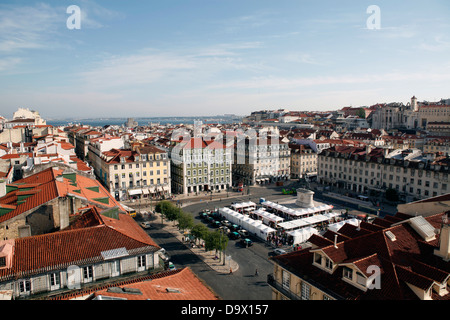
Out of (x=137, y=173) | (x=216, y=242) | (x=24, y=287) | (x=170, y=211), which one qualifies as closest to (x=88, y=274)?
(x=24, y=287)

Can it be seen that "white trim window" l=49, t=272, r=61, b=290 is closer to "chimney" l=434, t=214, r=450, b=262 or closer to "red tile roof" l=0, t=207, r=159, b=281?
"red tile roof" l=0, t=207, r=159, b=281

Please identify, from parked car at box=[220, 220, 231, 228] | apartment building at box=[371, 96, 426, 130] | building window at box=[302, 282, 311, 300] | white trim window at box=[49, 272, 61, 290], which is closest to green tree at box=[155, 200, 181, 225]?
parked car at box=[220, 220, 231, 228]

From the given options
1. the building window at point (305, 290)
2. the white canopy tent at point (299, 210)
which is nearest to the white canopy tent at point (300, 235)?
the white canopy tent at point (299, 210)

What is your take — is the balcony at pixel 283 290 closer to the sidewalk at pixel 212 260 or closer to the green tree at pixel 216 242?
the sidewalk at pixel 212 260

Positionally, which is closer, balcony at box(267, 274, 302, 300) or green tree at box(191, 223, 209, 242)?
balcony at box(267, 274, 302, 300)

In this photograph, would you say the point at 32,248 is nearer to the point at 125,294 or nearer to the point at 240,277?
the point at 125,294

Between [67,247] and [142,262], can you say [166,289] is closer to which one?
[142,262]
